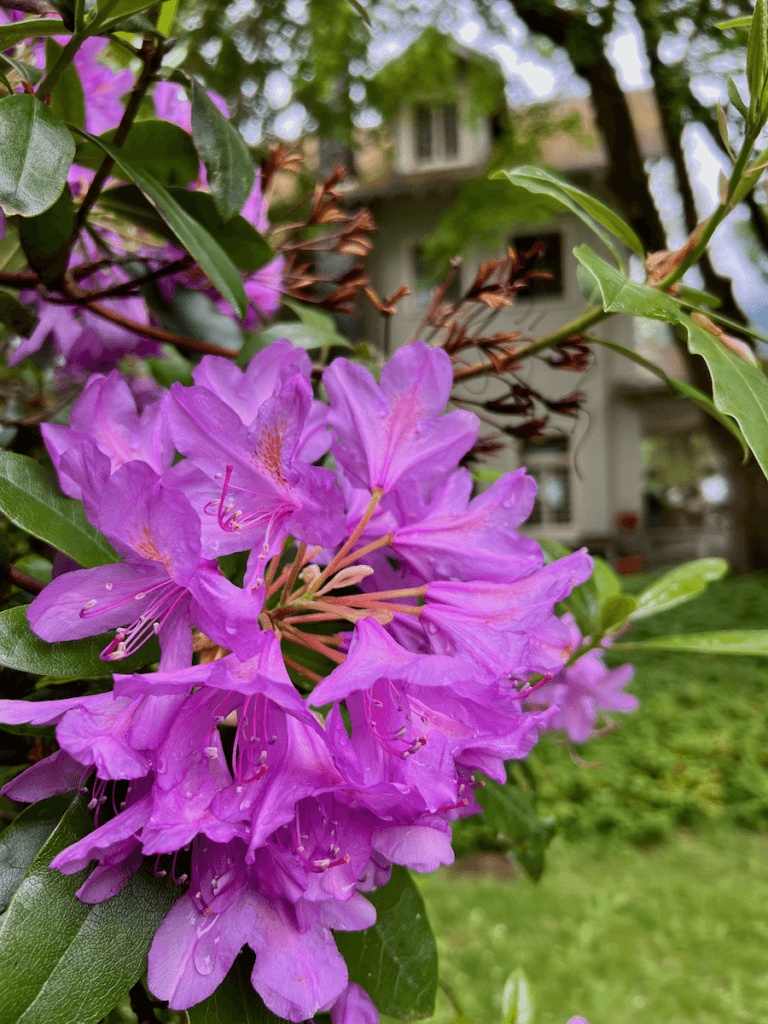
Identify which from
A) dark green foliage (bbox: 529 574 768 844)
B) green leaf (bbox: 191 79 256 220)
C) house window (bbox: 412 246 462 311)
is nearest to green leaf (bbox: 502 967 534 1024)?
green leaf (bbox: 191 79 256 220)

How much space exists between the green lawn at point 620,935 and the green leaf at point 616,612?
108 inches

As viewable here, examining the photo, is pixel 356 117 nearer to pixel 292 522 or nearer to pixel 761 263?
pixel 761 263

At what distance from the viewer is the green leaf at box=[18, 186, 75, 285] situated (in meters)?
0.72

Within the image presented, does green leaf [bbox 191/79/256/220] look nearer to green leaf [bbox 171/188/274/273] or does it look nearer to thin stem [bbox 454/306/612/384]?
green leaf [bbox 171/188/274/273]

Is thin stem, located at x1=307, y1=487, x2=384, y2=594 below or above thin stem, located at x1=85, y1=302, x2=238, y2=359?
above

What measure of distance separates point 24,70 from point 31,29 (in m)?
0.08

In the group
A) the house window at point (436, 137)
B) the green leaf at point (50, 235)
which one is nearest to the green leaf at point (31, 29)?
the green leaf at point (50, 235)

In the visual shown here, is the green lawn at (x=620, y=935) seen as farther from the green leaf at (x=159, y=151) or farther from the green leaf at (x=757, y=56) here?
the green leaf at (x=757, y=56)

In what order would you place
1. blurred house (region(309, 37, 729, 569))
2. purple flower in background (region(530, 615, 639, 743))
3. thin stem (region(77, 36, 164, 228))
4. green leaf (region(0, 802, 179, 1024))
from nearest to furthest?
green leaf (region(0, 802, 179, 1024))
thin stem (region(77, 36, 164, 228))
purple flower in background (region(530, 615, 639, 743))
blurred house (region(309, 37, 729, 569))

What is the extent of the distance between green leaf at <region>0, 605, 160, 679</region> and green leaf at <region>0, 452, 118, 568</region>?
0.18ft

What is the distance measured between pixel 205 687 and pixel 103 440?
0.21m

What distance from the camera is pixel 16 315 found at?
890 mm

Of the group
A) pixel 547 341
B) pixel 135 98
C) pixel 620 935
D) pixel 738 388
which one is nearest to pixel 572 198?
pixel 547 341

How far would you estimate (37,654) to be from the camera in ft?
1.75
